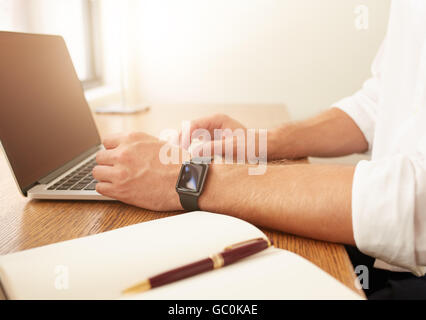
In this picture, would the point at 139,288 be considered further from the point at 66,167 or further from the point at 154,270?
the point at 66,167

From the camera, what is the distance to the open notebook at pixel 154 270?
0.33m

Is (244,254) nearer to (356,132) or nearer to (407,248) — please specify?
(407,248)

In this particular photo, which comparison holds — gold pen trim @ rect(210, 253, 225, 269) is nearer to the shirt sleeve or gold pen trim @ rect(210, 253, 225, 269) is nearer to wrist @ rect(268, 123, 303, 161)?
wrist @ rect(268, 123, 303, 161)

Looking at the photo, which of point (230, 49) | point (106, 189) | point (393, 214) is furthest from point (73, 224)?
point (230, 49)

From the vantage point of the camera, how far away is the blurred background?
5.90 ft

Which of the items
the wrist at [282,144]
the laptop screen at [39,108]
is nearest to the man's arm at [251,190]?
the laptop screen at [39,108]

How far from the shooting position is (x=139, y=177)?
21.6 inches

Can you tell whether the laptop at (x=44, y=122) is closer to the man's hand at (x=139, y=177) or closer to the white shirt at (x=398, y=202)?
the man's hand at (x=139, y=177)

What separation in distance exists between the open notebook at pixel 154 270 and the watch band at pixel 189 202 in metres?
0.08

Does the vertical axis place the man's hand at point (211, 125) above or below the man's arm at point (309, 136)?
above

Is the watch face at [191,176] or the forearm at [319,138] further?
the forearm at [319,138]

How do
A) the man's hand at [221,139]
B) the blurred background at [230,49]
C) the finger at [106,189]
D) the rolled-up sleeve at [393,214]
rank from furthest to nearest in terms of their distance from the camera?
the blurred background at [230,49] → the man's hand at [221,139] → the finger at [106,189] → the rolled-up sleeve at [393,214]
